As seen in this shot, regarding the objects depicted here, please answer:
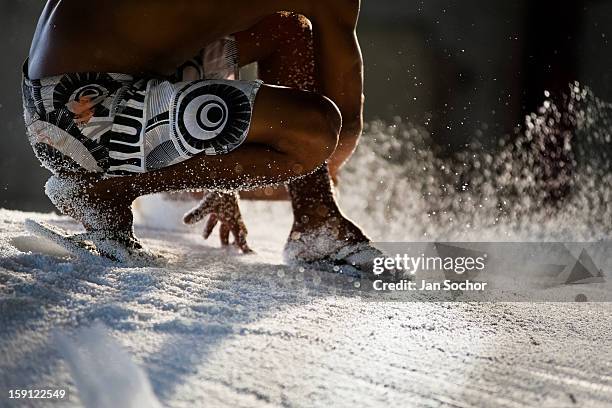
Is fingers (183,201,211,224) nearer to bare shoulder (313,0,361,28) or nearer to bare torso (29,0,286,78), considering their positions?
bare torso (29,0,286,78)

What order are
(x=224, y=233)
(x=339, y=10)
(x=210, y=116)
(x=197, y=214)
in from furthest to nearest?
1. (x=224, y=233)
2. (x=197, y=214)
3. (x=339, y=10)
4. (x=210, y=116)

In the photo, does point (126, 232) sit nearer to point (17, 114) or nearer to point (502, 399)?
point (502, 399)

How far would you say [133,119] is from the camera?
3.81ft

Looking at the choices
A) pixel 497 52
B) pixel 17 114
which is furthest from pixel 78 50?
pixel 497 52

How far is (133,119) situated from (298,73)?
0.42 m

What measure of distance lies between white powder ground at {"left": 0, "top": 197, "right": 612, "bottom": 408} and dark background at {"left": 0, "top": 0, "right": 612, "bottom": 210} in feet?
7.18

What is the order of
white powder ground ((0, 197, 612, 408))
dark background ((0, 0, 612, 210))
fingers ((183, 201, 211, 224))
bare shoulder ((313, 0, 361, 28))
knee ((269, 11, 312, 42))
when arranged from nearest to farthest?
white powder ground ((0, 197, 612, 408))
bare shoulder ((313, 0, 361, 28))
knee ((269, 11, 312, 42))
fingers ((183, 201, 211, 224))
dark background ((0, 0, 612, 210))

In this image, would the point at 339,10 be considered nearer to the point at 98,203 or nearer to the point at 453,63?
the point at 98,203

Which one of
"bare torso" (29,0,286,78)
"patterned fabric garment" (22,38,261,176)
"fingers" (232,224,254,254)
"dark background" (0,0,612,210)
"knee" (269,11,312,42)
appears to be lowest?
"fingers" (232,224,254,254)

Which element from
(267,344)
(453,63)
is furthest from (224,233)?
(453,63)

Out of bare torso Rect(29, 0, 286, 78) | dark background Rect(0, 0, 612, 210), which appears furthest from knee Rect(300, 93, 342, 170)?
dark background Rect(0, 0, 612, 210)

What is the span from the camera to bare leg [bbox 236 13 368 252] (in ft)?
4.52

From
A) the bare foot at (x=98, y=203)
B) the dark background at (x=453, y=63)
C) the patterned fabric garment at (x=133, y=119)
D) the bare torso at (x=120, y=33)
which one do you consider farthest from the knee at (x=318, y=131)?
the dark background at (x=453, y=63)

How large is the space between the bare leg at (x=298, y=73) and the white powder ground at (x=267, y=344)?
25 cm
